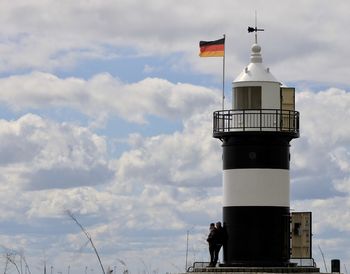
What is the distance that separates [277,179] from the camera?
105ft

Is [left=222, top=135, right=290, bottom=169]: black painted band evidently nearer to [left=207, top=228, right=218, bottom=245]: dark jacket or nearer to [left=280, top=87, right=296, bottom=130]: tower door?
[left=280, top=87, right=296, bottom=130]: tower door

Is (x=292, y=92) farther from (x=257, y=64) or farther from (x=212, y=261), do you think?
(x=212, y=261)

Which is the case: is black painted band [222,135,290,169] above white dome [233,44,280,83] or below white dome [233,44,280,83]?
below

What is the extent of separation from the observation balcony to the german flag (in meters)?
2.16

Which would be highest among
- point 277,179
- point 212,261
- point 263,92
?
point 263,92

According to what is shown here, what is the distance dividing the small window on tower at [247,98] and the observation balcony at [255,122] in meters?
0.29

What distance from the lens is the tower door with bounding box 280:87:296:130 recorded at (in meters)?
32.5

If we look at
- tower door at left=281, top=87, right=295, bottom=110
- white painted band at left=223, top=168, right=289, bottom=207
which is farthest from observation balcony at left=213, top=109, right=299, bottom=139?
white painted band at left=223, top=168, right=289, bottom=207

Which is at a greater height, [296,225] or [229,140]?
[229,140]

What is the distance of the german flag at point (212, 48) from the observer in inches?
1332

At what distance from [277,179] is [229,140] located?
179 cm


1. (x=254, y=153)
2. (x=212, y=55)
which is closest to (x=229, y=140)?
(x=254, y=153)

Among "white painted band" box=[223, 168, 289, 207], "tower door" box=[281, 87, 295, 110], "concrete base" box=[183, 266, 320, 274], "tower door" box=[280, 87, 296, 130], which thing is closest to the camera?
"concrete base" box=[183, 266, 320, 274]

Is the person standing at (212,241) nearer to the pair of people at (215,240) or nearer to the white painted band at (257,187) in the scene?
the pair of people at (215,240)
